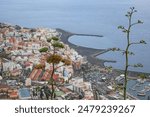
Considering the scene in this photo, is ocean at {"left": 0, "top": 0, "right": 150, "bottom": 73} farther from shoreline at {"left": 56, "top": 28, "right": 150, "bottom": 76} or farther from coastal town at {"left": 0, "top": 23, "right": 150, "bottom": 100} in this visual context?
coastal town at {"left": 0, "top": 23, "right": 150, "bottom": 100}

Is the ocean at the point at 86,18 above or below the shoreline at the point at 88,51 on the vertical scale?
above

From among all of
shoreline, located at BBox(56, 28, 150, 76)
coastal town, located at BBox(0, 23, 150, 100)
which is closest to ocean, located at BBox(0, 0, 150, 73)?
shoreline, located at BBox(56, 28, 150, 76)

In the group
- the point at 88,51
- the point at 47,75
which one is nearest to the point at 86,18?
the point at 88,51

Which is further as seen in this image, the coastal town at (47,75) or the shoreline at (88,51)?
the shoreline at (88,51)

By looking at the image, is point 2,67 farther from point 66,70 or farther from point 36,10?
point 36,10

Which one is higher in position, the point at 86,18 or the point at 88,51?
the point at 86,18

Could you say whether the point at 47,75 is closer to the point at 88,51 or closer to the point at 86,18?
the point at 88,51

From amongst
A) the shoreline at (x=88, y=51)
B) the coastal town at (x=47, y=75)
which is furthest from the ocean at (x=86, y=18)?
the coastal town at (x=47, y=75)

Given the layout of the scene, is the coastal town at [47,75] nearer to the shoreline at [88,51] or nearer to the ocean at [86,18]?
the shoreline at [88,51]
